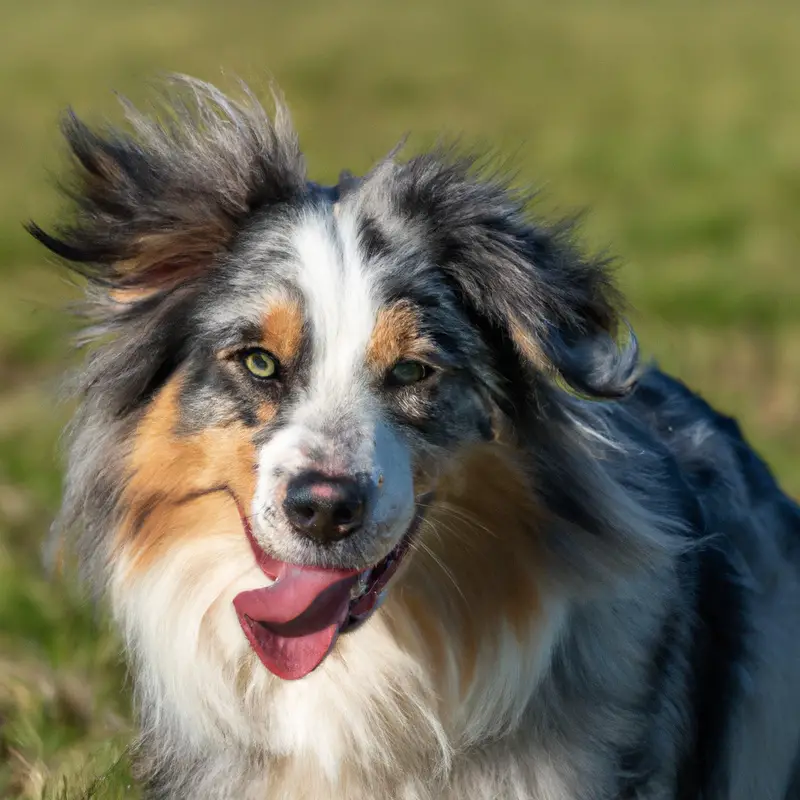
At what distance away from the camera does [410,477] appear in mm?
3002

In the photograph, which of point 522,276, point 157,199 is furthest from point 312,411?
point 157,199

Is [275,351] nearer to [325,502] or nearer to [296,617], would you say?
[325,502]

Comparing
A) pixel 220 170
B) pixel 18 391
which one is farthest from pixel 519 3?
pixel 220 170

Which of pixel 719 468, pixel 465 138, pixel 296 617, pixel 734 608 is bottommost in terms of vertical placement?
pixel 296 617

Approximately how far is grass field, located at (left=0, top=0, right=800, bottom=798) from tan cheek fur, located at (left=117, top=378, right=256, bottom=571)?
499mm

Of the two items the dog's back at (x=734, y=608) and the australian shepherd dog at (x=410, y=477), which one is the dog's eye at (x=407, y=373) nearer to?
the australian shepherd dog at (x=410, y=477)

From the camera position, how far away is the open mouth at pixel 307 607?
10.0 ft

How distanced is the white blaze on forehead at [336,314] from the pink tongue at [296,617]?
18.5 inches

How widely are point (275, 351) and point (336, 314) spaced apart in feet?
0.60

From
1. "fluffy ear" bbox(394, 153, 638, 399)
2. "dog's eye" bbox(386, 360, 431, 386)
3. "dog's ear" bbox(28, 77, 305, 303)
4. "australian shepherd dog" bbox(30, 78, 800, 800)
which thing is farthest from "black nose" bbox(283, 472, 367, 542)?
"dog's ear" bbox(28, 77, 305, 303)

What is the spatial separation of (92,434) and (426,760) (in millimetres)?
1244

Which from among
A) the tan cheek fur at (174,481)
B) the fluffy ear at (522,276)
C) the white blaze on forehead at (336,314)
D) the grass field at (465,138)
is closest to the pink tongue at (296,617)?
the tan cheek fur at (174,481)

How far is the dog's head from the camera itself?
3.04m

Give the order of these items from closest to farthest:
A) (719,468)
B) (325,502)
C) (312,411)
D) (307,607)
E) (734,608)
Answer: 1. (325,502)
2. (312,411)
3. (307,607)
4. (734,608)
5. (719,468)
